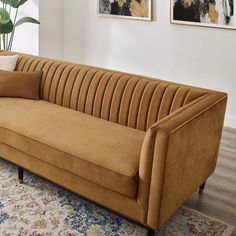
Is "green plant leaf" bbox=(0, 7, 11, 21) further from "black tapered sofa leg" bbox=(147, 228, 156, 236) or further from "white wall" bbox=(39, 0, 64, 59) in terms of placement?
"black tapered sofa leg" bbox=(147, 228, 156, 236)

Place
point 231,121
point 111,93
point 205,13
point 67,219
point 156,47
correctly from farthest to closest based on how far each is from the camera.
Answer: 1. point 156,47
2. point 231,121
3. point 205,13
4. point 111,93
5. point 67,219

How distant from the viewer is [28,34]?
4.86 meters

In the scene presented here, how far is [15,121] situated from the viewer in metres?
2.63

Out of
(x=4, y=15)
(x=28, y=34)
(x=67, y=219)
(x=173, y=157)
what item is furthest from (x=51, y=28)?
(x=173, y=157)

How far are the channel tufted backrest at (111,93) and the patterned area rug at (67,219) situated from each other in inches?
24.6

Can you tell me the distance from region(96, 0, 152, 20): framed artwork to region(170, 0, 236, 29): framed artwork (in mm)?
335

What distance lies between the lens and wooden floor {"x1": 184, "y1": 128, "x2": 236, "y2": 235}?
2457 mm

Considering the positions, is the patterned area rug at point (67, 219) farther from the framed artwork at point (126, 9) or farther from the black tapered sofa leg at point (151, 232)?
the framed artwork at point (126, 9)

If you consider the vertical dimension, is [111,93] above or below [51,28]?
below

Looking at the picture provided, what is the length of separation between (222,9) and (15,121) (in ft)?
7.19

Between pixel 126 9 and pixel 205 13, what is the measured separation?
953mm

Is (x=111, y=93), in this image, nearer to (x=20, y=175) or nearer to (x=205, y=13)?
(x=20, y=175)

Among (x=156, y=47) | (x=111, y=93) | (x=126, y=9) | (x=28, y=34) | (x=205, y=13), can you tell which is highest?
(x=126, y=9)

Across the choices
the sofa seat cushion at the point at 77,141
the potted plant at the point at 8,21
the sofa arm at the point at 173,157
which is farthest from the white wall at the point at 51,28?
the sofa arm at the point at 173,157
